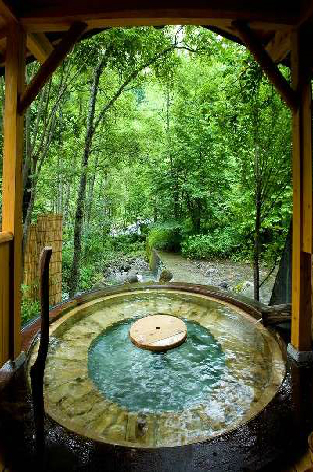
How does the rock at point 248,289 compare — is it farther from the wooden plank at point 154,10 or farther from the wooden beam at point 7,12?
the wooden beam at point 7,12

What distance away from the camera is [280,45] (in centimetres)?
335

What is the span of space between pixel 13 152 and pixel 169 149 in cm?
888

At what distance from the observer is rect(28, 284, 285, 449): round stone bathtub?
2.29 metres

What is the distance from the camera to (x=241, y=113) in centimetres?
527

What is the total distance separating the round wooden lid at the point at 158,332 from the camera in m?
3.48

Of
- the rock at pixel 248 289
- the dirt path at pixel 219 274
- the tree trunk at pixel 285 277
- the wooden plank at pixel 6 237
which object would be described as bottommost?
the rock at pixel 248 289

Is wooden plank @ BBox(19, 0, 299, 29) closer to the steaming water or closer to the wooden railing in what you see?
the wooden railing

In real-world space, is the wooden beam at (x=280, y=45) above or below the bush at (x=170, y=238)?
above

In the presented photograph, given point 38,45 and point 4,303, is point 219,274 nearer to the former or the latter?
point 4,303

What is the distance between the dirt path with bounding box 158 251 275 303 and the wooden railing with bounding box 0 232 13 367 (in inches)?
179

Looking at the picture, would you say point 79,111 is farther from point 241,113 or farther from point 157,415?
point 157,415

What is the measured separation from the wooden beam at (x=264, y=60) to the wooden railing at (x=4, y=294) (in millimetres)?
2897

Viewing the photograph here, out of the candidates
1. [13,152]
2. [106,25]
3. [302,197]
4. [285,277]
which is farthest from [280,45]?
[13,152]

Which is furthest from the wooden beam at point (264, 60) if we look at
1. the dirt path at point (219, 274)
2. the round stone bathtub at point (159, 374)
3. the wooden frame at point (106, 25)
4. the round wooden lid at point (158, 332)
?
the dirt path at point (219, 274)
